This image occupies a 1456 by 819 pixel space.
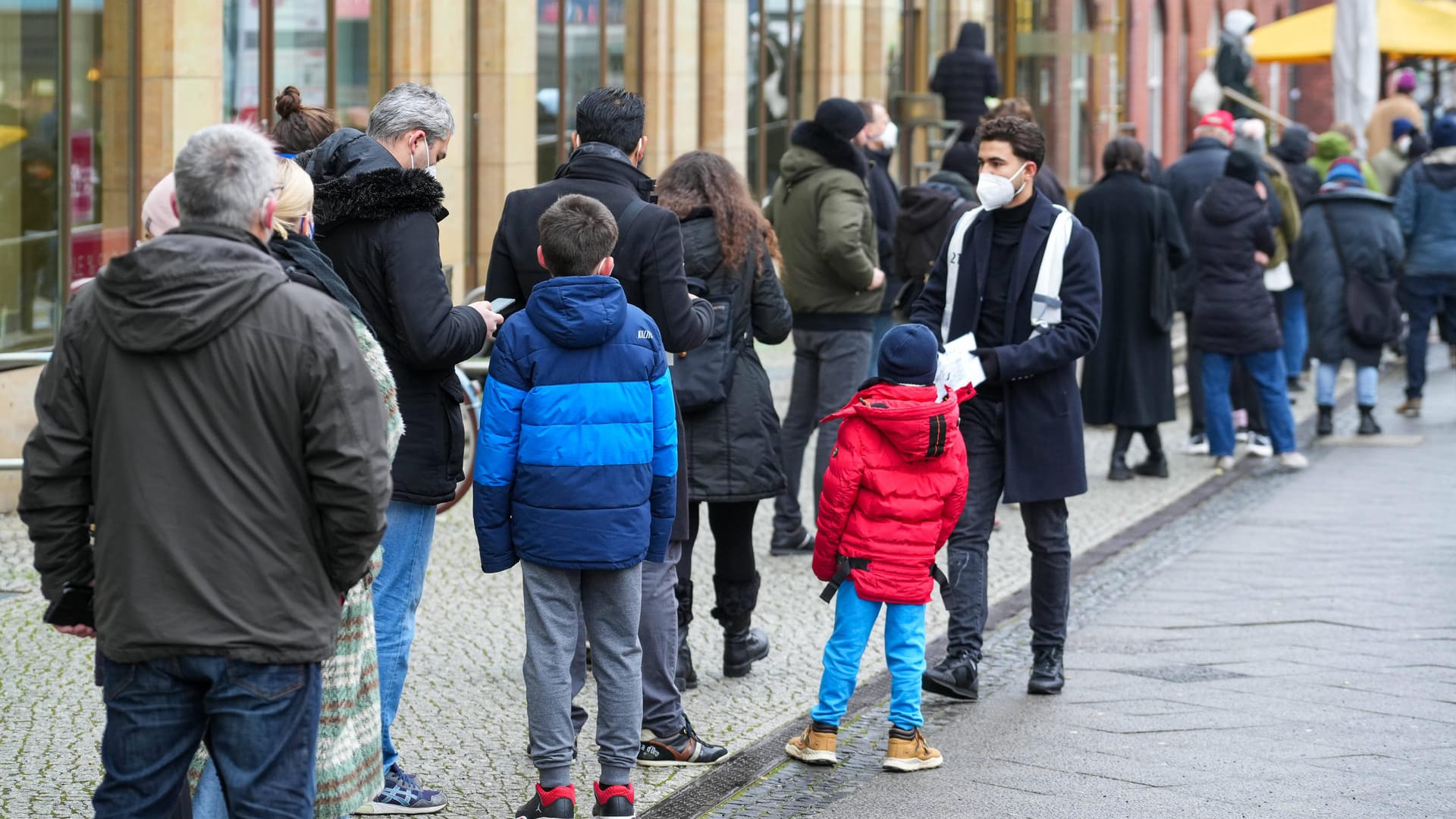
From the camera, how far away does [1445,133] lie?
1491cm

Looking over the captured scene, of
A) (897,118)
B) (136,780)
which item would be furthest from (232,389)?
(897,118)

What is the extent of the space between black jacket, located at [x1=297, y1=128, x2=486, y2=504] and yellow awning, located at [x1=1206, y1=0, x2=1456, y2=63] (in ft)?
55.1

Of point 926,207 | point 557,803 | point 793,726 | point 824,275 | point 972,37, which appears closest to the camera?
point 557,803

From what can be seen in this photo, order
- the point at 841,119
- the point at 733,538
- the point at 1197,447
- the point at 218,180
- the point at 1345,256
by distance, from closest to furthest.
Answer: the point at 218,180
the point at 733,538
the point at 841,119
the point at 1197,447
the point at 1345,256

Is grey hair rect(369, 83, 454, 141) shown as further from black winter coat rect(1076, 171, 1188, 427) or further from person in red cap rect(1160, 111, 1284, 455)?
person in red cap rect(1160, 111, 1284, 455)

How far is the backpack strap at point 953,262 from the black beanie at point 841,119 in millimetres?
2312

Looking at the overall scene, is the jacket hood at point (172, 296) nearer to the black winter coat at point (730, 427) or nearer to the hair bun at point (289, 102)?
the hair bun at point (289, 102)

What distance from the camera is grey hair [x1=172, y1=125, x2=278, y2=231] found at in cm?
366

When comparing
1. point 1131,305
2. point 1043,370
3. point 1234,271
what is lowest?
point 1043,370

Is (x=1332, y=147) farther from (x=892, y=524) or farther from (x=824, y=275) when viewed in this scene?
(x=892, y=524)

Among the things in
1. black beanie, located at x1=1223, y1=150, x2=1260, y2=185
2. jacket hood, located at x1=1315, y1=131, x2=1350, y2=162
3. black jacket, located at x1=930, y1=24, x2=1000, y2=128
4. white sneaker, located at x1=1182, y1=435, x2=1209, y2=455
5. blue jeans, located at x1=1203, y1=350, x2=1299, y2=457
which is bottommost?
white sneaker, located at x1=1182, y1=435, x2=1209, y2=455

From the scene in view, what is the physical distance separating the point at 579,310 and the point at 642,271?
2.38 ft

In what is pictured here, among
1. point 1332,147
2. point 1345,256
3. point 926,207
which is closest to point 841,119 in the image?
point 926,207

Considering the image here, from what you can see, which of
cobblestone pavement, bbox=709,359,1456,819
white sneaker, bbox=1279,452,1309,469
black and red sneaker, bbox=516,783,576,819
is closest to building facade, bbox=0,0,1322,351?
white sneaker, bbox=1279,452,1309,469
